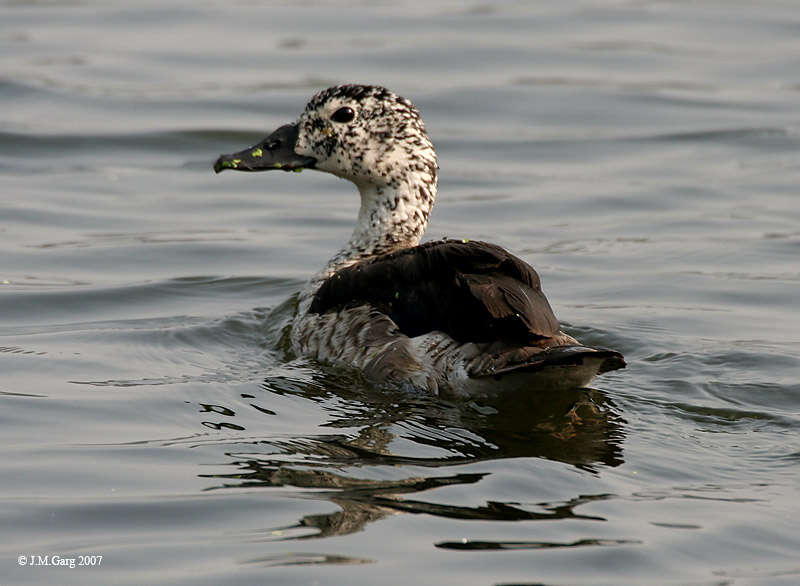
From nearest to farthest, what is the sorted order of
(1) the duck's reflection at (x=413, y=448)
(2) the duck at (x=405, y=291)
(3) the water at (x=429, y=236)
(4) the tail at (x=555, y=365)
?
(3) the water at (x=429, y=236) < (1) the duck's reflection at (x=413, y=448) < (4) the tail at (x=555, y=365) < (2) the duck at (x=405, y=291)

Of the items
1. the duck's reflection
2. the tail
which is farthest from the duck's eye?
the tail

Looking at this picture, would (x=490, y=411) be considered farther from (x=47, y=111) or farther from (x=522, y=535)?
(x=47, y=111)

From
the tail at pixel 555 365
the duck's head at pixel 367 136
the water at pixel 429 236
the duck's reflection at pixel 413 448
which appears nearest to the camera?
the water at pixel 429 236

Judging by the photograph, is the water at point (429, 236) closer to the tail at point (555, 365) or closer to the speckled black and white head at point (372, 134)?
the tail at point (555, 365)

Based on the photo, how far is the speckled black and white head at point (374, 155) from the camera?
9.12 meters

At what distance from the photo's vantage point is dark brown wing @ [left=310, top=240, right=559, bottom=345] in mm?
7367

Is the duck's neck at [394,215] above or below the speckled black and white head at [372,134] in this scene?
below

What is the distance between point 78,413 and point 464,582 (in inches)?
113

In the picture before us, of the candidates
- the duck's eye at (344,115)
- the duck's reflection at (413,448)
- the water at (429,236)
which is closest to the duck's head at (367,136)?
the duck's eye at (344,115)

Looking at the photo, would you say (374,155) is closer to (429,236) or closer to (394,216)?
(394,216)

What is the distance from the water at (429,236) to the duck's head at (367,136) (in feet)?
3.93

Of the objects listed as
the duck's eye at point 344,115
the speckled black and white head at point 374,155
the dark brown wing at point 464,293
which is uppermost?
the duck's eye at point 344,115

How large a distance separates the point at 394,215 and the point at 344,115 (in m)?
0.70

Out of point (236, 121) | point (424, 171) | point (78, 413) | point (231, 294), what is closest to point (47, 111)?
point (236, 121)
